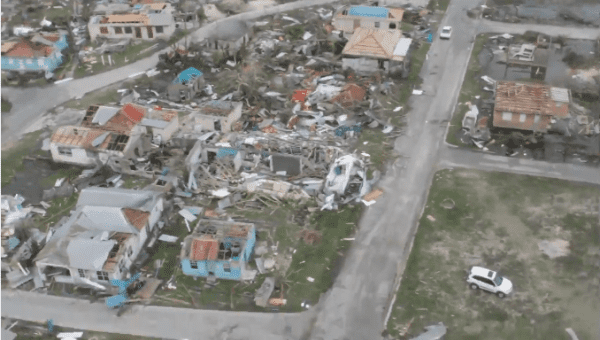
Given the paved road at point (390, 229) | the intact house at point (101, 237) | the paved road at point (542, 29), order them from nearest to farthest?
the paved road at point (390, 229), the intact house at point (101, 237), the paved road at point (542, 29)

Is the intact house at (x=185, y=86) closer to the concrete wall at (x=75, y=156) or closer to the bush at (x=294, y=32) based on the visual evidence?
the concrete wall at (x=75, y=156)

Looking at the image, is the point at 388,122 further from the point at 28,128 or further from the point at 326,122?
the point at 28,128

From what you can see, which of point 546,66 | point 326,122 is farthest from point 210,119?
point 546,66

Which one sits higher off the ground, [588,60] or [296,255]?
[588,60]

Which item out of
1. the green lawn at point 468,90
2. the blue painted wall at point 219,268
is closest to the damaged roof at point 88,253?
the blue painted wall at point 219,268

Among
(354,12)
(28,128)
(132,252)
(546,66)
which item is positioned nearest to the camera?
(132,252)

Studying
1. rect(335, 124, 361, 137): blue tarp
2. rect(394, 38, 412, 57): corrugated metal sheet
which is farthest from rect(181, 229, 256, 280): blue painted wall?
rect(394, 38, 412, 57): corrugated metal sheet
